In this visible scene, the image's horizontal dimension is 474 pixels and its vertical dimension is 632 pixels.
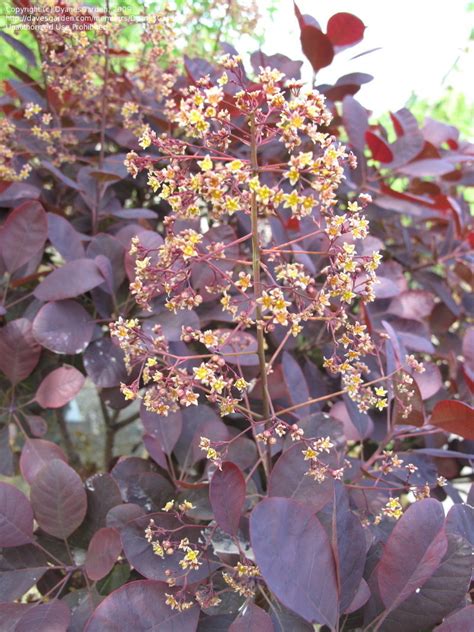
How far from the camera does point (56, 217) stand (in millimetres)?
987

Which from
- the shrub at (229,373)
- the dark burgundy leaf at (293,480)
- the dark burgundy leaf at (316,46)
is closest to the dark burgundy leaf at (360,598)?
the shrub at (229,373)

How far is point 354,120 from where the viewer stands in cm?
118

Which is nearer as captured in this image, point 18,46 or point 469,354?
point 469,354

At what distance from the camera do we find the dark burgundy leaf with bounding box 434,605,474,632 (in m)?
0.58

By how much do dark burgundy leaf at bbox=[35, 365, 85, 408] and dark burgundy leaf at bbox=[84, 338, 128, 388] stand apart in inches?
1.0

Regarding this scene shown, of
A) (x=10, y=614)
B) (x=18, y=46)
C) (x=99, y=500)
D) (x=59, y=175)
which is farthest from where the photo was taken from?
(x=18, y=46)

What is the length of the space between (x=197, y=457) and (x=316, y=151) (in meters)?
0.63

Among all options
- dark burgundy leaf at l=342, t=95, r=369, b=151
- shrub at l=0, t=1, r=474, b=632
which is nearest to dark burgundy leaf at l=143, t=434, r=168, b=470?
shrub at l=0, t=1, r=474, b=632

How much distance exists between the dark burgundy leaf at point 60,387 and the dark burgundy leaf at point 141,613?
0.36 metres

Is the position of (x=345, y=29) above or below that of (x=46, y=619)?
above

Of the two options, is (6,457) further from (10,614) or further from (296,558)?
(296,558)

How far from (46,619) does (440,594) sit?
1.48 ft

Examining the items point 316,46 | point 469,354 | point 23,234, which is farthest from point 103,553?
point 316,46

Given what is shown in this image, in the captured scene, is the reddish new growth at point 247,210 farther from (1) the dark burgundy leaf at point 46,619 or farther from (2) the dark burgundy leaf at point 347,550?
(1) the dark burgundy leaf at point 46,619
